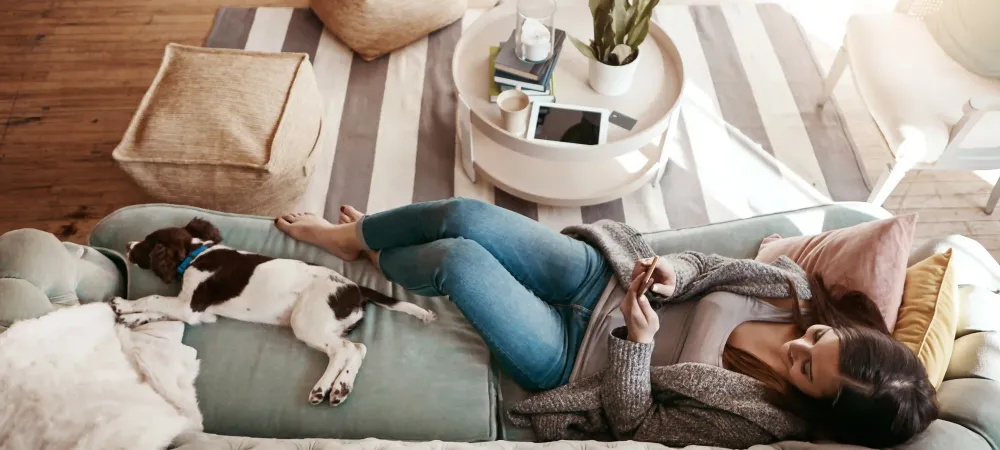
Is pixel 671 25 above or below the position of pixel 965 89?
below

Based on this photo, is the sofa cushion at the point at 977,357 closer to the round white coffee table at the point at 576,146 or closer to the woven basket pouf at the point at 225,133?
the round white coffee table at the point at 576,146

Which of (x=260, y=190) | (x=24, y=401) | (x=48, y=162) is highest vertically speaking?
(x=24, y=401)

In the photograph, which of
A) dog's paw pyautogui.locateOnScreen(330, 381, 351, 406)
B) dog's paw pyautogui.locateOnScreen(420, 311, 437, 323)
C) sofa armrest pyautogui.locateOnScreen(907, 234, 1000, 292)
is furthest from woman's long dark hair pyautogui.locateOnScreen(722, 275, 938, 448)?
dog's paw pyautogui.locateOnScreen(330, 381, 351, 406)

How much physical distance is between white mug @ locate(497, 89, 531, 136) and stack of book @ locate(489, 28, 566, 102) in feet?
0.16

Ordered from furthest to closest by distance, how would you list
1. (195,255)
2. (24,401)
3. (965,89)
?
1. (965,89)
2. (195,255)
3. (24,401)

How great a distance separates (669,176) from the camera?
2.38 meters

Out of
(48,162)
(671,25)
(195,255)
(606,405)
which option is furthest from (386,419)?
(671,25)

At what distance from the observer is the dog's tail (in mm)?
1598

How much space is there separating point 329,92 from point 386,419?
161 centimetres

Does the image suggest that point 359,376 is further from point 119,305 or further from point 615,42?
point 615,42

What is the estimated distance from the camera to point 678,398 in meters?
1.35

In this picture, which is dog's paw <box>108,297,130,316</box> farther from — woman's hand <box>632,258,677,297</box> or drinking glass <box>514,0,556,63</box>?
drinking glass <box>514,0,556,63</box>

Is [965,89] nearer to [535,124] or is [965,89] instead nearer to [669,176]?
[669,176]

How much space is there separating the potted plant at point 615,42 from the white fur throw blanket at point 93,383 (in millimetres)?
1393
